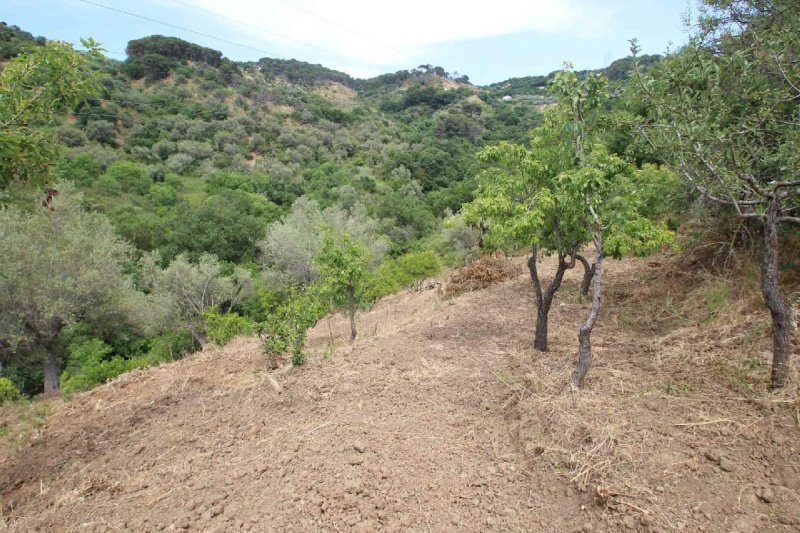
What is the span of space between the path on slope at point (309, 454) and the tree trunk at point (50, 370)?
9.58 meters

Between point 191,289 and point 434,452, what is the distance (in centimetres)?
1836

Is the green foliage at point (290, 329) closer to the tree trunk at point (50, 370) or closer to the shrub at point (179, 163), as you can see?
the tree trunk at point (50, 370)

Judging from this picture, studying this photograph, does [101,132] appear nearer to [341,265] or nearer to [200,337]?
[200,337]

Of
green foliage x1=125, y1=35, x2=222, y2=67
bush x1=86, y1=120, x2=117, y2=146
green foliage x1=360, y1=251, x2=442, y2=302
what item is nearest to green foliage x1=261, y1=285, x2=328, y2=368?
green foliage x1=360, y1=251, x2=442, y2=302

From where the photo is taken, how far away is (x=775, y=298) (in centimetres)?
368

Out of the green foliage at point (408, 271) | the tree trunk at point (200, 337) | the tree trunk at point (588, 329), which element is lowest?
the tree trunk at point (200, 337)

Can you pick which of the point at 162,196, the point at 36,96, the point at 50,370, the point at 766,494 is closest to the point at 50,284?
the point at 50,370

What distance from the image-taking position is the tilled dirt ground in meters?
3.04

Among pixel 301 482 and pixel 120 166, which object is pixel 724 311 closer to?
pixel 301 482

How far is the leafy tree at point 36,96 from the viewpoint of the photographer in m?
3.48

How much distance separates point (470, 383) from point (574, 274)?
6867 millimetres

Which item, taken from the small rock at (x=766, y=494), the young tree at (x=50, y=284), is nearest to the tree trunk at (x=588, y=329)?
the small rock at (x=766, y=494)

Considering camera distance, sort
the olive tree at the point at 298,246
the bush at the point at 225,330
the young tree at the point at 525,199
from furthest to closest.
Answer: the olive tree at the point at 298,246 < the bush at the point at 225,330 < the young tree at the point at 525,199

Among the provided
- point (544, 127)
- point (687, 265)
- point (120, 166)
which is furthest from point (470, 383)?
point (120, 166)
